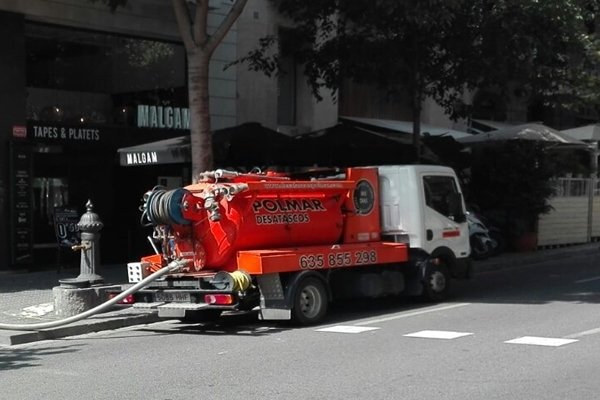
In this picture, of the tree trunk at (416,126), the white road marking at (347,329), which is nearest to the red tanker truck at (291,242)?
the white road marking at (347,329)

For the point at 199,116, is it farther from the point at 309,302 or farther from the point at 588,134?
the point at 588,134

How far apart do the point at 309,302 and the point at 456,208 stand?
3665mm

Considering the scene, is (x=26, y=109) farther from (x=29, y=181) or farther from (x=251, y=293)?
(x=251, y=293)

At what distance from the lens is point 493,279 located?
1664 cm

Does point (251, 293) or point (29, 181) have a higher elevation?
point (29, 181)

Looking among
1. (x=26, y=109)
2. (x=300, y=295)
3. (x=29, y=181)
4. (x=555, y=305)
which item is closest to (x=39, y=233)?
(x=29, y=181)

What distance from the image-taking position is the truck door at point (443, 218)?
12.9 m

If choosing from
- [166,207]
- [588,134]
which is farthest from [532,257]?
[166,207]

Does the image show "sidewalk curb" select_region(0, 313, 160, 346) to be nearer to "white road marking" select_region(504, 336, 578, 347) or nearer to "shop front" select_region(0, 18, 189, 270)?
"shop front" select_region(0, 18, 189, 270)

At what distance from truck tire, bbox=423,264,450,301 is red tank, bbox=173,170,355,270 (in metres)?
2.27

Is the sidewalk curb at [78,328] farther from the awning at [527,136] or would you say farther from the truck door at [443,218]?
the awning at [527,136]

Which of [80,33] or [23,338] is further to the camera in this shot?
[80,33]

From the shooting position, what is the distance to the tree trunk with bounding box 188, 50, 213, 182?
1363 cm

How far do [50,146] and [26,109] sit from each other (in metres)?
0.88
